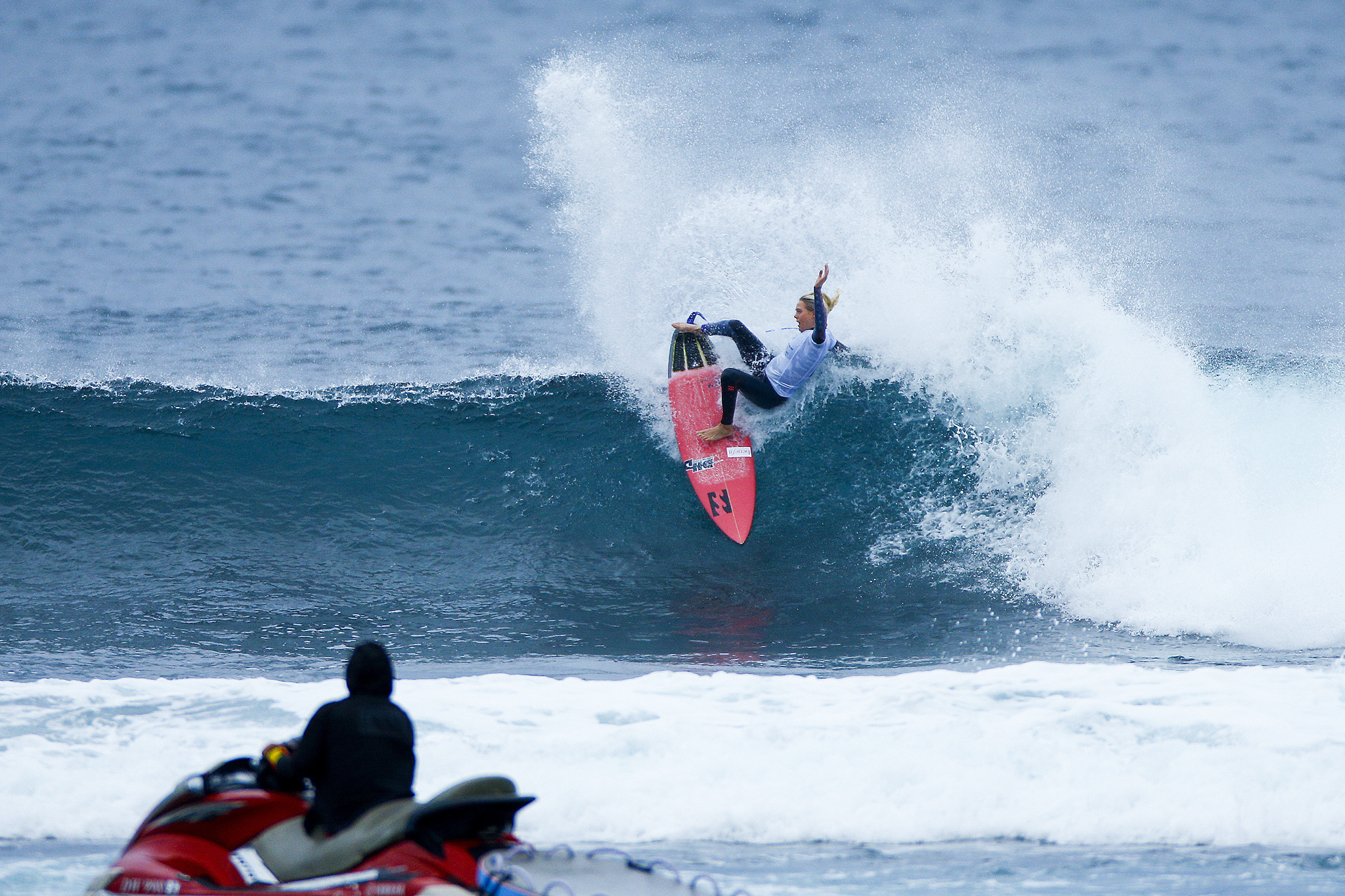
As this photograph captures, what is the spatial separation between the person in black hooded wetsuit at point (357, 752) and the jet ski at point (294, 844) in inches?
2.2

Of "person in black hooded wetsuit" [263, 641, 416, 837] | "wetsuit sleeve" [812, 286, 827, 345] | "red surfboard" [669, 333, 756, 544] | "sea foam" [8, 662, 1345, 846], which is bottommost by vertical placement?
"sea foam" [8, 662, 1345, 846]

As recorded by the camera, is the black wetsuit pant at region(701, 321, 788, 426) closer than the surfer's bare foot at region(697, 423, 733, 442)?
Yes

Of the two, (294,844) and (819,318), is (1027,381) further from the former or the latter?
(294,844)

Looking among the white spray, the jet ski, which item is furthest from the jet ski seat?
the white spray

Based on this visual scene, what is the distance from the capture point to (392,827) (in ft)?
11.5

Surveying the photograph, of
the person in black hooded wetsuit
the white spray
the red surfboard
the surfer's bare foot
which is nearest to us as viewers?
the person in black hooded wetsuit

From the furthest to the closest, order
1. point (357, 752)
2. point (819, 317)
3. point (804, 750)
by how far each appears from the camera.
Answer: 1. point (819, 317)
2. point (804, 750)
3. point (357, 752)

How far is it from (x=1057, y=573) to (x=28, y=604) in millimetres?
8152

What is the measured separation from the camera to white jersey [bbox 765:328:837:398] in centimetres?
988

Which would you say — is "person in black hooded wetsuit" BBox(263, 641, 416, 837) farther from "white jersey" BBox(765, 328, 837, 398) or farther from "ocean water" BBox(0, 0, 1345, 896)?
"white jersey" BBox(765, 328, 837, 398)

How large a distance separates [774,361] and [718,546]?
1.68 meters

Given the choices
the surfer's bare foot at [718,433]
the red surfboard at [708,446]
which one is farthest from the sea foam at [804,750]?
the surfer's bare foot at [718,433]

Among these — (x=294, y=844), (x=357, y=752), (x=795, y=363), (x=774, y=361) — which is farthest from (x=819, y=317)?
(x=294, y=844)

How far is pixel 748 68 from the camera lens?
40.7m
